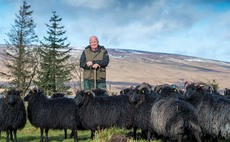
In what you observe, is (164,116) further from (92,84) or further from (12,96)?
(12,96)

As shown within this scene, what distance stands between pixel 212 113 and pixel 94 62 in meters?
5.11

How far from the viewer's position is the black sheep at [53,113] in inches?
496

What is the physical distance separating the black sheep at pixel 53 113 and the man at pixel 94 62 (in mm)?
1523

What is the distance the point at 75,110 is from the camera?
501 inches

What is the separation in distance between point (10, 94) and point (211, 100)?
6.35 meters

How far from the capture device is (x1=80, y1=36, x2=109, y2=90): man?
45.3ft

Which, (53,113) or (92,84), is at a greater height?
(92,84)

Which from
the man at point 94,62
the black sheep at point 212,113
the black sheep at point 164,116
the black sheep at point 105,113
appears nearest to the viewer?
the black sheep at point 164,116

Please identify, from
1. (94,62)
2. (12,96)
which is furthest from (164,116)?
(12,96)

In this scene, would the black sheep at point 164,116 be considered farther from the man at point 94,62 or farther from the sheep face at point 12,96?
the sheep face at point 12,96

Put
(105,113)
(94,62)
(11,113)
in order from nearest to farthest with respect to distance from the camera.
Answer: (105,113) < (11,113) < (94,62)

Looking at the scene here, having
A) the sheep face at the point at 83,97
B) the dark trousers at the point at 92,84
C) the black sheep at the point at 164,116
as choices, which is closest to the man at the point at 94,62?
the dark trousers at the point at 92,84

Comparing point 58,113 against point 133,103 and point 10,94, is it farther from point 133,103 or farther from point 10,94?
point 133,103

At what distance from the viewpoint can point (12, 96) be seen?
12539 mm
